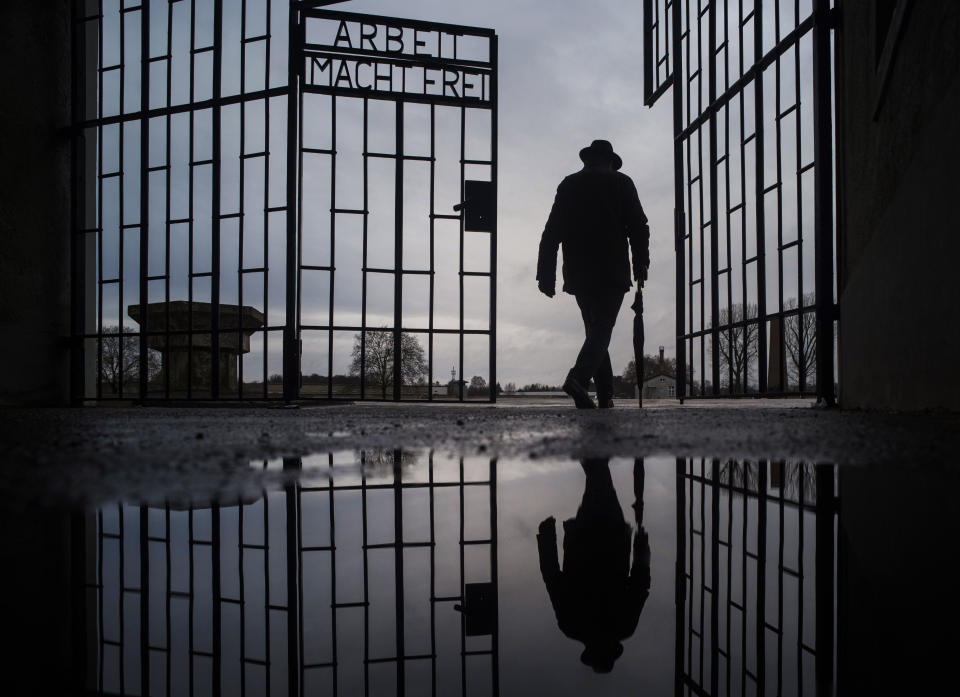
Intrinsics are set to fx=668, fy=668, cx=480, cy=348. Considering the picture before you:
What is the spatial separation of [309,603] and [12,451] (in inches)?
52.0

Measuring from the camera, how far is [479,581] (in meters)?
0.68

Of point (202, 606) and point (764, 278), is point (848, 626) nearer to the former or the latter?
point (202, 606)

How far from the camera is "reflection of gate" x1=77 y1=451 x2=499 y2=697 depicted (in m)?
0.52

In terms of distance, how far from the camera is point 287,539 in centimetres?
80

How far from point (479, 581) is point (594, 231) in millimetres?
4348

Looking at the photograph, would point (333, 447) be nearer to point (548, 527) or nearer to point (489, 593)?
point (548, 527)

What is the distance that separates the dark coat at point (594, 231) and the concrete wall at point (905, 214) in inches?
55.5

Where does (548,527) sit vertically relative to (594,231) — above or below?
below

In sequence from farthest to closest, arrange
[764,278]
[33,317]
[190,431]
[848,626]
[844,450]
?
[33,317], [764,278], [190,431], [844,450], [848,626]

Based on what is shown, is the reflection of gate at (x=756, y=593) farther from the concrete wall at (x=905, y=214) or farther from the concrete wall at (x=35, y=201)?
the concrete wall at (x=35, y=201)

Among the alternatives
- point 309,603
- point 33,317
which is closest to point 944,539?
point 309,603

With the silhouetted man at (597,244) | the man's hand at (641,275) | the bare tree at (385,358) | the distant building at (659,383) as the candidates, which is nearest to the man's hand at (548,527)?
the silhouetted man at (597,244)

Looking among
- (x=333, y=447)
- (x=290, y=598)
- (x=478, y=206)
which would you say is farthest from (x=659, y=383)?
(x=290, y=598)

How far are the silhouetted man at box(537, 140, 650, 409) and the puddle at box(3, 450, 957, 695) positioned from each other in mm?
3749
